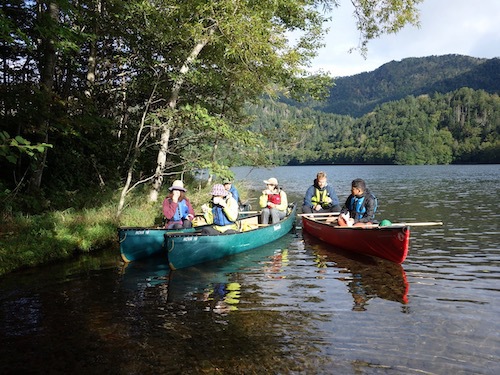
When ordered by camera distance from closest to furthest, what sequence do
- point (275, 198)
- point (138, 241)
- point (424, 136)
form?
point (138, 241) → point (275, 198) → point (424, 136)

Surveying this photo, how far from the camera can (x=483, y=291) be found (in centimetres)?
739

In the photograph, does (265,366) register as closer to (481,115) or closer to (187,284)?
(187,284)

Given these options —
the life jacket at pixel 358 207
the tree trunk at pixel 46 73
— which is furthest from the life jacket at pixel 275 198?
the tree trunk at pixel 46 73

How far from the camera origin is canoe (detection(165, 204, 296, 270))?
29.4ft

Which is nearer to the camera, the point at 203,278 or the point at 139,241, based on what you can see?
the point at 203,278

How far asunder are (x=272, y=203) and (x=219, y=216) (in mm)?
3760

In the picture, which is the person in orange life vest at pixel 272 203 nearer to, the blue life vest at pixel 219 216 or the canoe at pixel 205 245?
the canoe at pixel 205 245

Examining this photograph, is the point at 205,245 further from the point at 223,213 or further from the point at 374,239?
the point at 374,239

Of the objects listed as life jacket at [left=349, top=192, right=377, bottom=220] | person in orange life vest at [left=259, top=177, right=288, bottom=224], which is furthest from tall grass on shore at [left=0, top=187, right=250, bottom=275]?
life jacket at [left=349, top=192, right=377, bottom=220]

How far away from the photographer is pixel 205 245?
9.54 metres

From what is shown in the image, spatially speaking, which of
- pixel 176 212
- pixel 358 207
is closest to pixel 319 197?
pixel 358 207

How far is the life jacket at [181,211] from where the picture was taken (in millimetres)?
10836

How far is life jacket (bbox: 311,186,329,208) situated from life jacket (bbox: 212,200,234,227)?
520 centimetres

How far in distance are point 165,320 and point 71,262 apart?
4.68 meters
